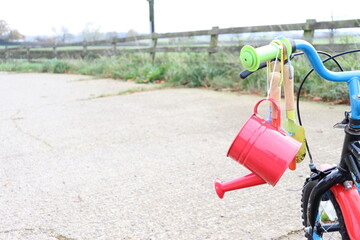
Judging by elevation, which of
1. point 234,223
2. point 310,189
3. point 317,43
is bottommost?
point 234,223

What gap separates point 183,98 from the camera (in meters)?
6.48

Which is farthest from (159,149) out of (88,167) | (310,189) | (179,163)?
(310,189)

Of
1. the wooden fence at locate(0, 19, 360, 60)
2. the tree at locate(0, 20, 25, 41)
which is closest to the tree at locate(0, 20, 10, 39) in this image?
the tree at locate(0, 20, 25, 41)

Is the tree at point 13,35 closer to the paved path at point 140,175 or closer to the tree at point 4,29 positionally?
the tree at point 4,29

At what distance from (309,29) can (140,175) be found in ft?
13.7

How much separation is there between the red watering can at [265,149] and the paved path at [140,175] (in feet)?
3.08

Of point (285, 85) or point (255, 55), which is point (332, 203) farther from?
point (255, 55)

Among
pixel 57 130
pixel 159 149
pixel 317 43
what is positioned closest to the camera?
pixel 159 149

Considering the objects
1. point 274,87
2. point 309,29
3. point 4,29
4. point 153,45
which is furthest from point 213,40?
point 4,29

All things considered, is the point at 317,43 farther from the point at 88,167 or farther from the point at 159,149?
the point at 88,167

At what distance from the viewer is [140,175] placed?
10.3ft

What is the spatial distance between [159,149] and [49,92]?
5136 millimetres

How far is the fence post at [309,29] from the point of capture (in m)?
6.15

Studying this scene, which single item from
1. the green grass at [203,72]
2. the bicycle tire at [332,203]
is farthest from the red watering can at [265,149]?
the green grass at [203,72]
